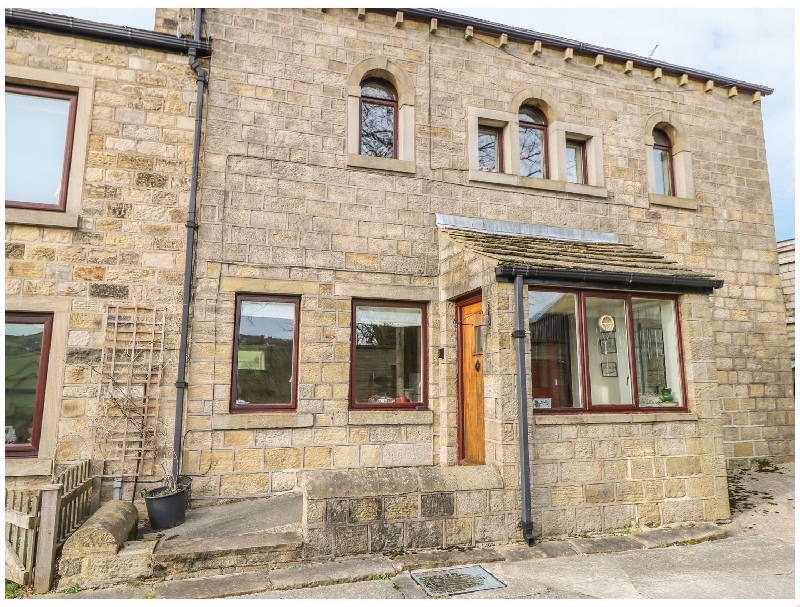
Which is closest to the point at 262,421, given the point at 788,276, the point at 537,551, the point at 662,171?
the point at 537,551

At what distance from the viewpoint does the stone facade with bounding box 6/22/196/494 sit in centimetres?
613

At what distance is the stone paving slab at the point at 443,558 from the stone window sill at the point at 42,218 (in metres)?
5.36

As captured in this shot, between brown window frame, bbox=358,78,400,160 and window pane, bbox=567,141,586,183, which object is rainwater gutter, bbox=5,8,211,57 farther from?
window pane, bbox=567,141,586,183

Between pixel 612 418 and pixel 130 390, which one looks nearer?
pixel 612 418

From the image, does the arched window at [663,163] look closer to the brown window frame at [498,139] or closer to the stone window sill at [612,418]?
the brown window frame at [498,139]

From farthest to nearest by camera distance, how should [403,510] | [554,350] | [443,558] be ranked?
[554,350], [403,510], [443,558]

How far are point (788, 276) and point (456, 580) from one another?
31.3ft

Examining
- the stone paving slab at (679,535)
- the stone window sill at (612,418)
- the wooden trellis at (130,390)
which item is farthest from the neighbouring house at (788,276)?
the wooden trellis at (130,390)

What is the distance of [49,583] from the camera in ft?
14.2

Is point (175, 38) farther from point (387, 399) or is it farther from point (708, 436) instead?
point (708, 436)

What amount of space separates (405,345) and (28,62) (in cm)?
594

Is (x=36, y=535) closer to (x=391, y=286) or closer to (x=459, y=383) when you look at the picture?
(x=391, y=286)

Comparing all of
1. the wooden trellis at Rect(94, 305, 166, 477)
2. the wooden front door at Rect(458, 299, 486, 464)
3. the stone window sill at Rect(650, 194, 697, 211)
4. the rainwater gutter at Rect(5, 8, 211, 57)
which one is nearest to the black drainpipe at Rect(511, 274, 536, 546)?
the wooden front door at Rect(458, 299, 486, 464)

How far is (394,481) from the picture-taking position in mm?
5074
